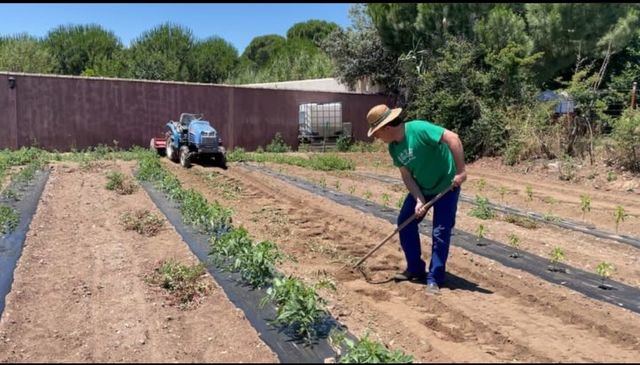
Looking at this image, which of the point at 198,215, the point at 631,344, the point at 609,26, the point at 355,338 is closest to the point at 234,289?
the point at 355,338

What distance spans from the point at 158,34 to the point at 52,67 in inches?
316

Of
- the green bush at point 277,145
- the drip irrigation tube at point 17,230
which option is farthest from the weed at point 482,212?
the green bush at point 277,145

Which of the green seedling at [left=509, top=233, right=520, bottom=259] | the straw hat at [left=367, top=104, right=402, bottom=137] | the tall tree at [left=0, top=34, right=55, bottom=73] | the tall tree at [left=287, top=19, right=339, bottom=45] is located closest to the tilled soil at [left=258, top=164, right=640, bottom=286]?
the green seedling at [left=509, top=233, right=520, bottom=259]

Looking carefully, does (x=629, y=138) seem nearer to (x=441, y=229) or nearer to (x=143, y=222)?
(x=441, y=229)

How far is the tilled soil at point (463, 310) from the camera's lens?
3490 millimetres

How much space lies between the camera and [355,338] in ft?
11.5

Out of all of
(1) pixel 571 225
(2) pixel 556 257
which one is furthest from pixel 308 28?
(2) pixel 556 257

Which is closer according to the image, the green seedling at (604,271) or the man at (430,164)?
the man at (430,164)

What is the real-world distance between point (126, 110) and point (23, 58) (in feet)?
62.3

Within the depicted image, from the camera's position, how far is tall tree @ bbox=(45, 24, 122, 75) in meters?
41.8

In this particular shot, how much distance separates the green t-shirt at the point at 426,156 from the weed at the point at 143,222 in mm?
3212

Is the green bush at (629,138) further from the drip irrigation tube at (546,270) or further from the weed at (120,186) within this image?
the weed at (120,186)

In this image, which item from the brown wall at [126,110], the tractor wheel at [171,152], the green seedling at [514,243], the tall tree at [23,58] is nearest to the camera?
the green seedling at [514,243]

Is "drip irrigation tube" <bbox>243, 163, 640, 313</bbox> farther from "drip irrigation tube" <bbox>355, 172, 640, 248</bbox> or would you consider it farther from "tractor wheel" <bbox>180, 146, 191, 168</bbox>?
"tractor wheel" <bbox>180, 146, 191, 168</bbox>
